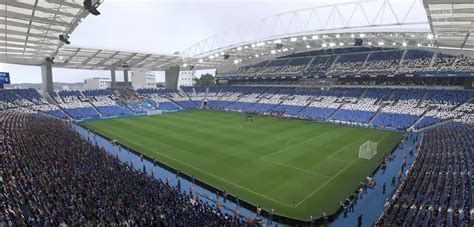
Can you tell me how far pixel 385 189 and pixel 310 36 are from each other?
33542 mm

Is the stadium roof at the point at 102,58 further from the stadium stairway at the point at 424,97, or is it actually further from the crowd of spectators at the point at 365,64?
the stadium stairway at the point at 424,97

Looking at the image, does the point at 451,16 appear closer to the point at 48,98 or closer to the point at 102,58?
the point at 102,58

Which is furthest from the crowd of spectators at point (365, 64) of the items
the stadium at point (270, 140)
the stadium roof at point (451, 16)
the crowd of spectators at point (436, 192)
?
the crowd of spectators at point (436, 192)

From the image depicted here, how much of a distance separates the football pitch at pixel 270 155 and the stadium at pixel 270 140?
6.5 inches

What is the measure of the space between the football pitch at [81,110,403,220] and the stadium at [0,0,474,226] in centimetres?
16

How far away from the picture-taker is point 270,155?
1077 inches

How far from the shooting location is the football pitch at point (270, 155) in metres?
18.9

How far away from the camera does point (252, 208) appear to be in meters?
17.0

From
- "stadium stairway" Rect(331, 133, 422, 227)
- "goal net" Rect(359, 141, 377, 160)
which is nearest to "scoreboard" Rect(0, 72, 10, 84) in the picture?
"goal net" Rect(359, 141, 377, 160)

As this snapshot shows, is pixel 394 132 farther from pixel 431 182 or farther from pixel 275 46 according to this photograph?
pixel 275 46

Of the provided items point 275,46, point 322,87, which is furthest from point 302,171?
point 322,87

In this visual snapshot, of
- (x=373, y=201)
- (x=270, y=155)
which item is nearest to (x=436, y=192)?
(x=373, y=201)

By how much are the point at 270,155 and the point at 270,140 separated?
642 cm

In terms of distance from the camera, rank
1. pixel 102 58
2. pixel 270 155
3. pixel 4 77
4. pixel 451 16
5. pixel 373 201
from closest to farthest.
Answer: pixel 373 201 → pixel 451 16 → pixel 270 155 → pixel 4 77 → pixel 102 58
